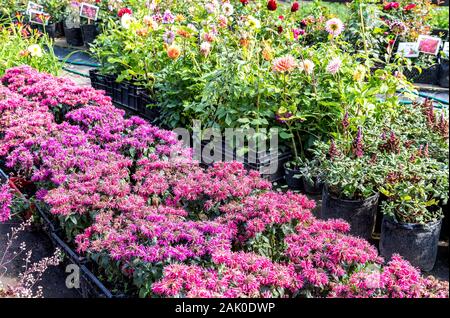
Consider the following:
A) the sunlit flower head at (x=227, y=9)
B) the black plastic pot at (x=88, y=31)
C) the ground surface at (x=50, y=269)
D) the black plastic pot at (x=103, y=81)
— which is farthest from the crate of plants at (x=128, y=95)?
the black plastic pot at (x=88, y=31)

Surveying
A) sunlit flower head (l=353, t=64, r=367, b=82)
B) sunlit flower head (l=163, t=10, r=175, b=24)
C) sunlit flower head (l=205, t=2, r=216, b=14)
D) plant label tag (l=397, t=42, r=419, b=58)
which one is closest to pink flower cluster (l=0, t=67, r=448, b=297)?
sunlit flower head (l=353, t=64, r=367, b=82)

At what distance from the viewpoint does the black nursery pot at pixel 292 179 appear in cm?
401

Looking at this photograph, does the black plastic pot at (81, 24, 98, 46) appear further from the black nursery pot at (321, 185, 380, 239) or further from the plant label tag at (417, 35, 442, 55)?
the black nursery pot at (321, 185, 380, 239)

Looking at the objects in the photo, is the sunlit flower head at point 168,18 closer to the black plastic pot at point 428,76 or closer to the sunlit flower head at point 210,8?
the sunlit flower head at point 210,8

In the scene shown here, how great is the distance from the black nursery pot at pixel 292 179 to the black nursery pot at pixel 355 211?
0.62m

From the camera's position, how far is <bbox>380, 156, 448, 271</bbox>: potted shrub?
9.88ft

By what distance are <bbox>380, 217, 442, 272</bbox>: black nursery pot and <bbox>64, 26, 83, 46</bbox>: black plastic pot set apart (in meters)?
7.25

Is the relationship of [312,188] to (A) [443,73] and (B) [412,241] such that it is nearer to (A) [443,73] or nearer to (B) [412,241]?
(B) [412,241]

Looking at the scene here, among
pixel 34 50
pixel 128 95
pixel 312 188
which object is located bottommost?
pixel 312 188

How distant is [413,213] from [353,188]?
1.24 ft

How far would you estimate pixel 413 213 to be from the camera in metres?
3.03

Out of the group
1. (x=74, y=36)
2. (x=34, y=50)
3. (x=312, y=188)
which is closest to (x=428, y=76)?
(x=312, y=188)
